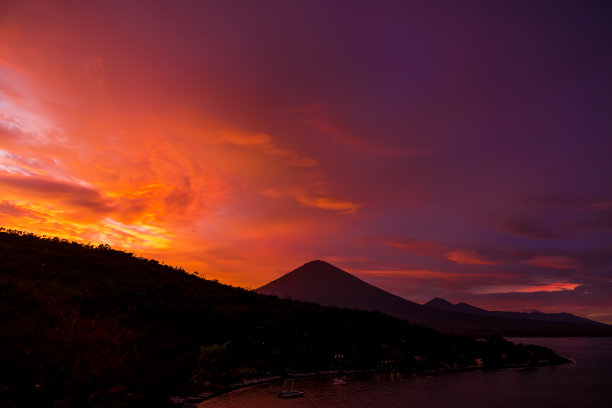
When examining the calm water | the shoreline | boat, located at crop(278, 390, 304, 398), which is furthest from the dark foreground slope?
boat, located at crop(278, 390, 304, 398)

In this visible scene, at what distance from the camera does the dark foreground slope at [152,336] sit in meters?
27.3

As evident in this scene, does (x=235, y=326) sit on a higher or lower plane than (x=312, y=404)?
higher

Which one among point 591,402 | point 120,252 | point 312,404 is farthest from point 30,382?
point 120,252

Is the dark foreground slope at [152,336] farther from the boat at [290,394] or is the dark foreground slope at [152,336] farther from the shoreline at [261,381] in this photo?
the boat at [290,394]

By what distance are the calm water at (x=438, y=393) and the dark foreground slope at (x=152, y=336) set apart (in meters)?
4.01

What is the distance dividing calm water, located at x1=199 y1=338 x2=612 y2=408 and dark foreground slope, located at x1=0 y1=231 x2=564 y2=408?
401 centimetres

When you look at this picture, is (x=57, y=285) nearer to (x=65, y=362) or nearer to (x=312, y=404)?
(x=65, y=362)

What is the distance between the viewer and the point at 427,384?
35500mm

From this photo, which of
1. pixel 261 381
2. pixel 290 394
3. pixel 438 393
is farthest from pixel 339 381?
pixel 438 393

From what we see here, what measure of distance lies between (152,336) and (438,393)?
2486cm

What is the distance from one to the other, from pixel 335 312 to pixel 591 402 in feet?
99.0

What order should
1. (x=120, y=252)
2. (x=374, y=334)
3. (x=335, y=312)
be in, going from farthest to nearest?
(x=120, y=252) < (x=335, y=312) < (x=374, y=334)

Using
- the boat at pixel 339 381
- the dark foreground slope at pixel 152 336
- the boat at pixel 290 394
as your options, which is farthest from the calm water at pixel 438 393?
the dark foreground slope at pixel 152 336

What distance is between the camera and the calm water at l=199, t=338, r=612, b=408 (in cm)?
2823
